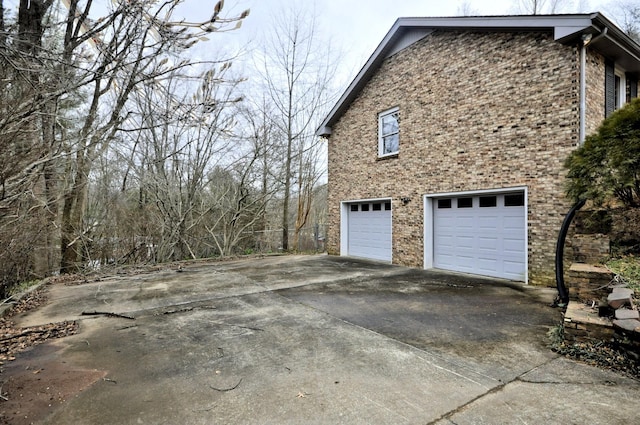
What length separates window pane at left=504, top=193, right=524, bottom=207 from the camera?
7.15 m

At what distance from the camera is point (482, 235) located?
25.9ft

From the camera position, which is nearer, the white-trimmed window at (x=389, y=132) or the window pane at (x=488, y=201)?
the window pane at (x=488, y=201)

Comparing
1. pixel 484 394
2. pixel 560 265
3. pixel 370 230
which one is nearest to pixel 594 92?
pixel 560 265

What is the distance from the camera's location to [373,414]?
2.43m

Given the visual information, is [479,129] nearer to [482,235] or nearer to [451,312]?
[482,235]

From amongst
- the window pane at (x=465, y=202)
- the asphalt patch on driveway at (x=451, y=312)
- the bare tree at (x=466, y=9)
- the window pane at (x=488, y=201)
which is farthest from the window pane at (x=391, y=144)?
the bare tree at (x=466, y=9)

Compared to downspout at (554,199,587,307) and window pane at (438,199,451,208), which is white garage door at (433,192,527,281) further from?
downspout at (554,199,587,307)

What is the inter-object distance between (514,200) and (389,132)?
14.0ft

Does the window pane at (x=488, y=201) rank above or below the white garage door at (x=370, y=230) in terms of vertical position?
above

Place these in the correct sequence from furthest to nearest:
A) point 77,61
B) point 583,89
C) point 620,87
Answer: point 620,87 < point 583,89 < point 77,61

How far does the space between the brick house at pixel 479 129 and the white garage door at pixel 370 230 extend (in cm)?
5

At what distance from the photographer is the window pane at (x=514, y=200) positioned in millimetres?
7152

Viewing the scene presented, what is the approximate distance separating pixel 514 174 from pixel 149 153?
447 inches

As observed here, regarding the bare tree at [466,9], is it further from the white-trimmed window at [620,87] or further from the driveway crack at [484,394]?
the driveway crack at [484,394]
